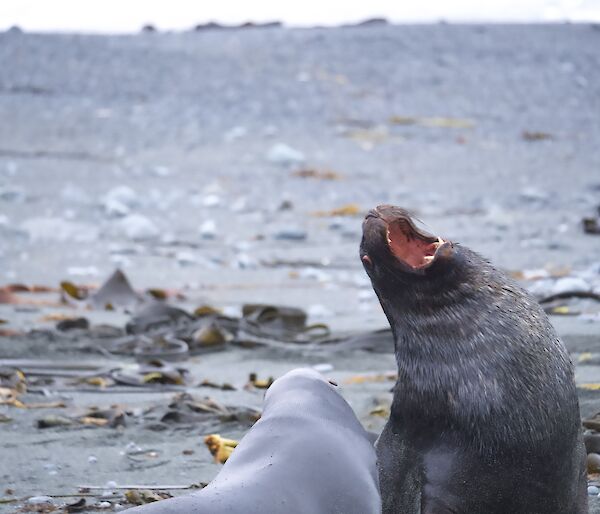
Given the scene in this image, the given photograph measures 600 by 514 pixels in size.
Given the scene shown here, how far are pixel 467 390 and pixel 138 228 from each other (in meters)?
6.28

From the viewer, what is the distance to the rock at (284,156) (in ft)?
36.9

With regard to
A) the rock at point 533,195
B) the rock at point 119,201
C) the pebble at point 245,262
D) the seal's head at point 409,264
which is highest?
the seal's head at point 409,264

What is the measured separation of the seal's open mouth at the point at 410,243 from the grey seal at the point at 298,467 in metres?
0.38

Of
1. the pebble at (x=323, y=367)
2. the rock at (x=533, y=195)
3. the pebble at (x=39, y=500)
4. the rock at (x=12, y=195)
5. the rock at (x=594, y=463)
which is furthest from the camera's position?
the rock at (x=533, y=195)

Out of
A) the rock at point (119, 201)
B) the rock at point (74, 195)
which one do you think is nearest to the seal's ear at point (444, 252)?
the rock at point (119, 201)

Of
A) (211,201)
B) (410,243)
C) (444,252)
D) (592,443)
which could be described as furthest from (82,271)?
(444,252)

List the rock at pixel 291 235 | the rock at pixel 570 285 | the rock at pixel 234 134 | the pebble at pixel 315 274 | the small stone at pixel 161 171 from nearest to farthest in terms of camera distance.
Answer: the rock at pixel 570 285 < the pebble at pixel 315 274 < the rock at pixel 291 235 < the small stone at pixel 161 171 < the rock at pixel 234 134

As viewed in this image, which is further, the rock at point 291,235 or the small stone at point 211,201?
the small stone at point 211,201

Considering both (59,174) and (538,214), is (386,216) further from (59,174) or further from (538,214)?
(59,174)

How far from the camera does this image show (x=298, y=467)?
267 centimetres

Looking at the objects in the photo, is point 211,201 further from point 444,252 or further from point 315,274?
point 444,252

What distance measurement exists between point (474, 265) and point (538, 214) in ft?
23.0

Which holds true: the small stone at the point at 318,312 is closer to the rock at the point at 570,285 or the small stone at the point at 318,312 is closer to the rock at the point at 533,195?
the rock at the point at 570,285

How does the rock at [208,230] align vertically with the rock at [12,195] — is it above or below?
below
